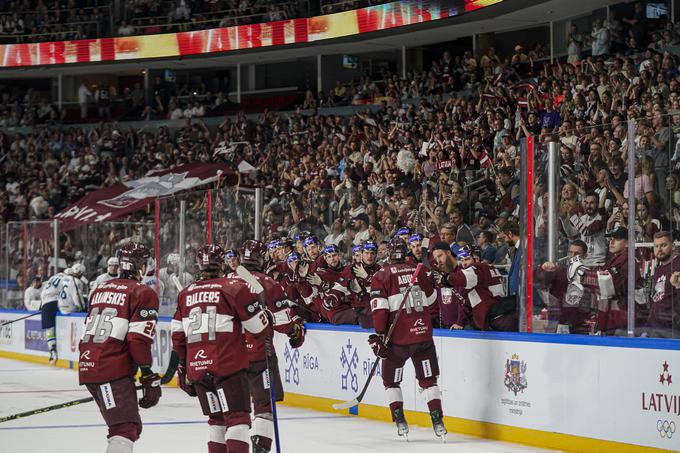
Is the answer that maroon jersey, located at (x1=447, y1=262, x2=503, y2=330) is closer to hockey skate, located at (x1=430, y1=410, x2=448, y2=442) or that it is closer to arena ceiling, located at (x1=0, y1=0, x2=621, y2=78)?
hockey skate, located at (x1=430, y1=410, x2=448, y2=442)

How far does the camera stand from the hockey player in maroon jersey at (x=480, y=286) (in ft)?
31.8

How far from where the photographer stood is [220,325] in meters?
7.15

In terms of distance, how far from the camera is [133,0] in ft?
96.6

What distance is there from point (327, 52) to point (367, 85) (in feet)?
9.32

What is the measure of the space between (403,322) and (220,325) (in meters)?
2.68

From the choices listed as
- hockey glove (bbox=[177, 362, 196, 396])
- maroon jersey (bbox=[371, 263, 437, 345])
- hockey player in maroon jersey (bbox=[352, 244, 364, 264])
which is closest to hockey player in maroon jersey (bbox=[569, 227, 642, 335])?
maroon jersey (bbox=[371, 263, 437, 345])

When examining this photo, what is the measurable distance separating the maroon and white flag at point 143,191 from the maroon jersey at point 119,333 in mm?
13274

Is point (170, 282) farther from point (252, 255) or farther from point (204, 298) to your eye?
point (204, 298)

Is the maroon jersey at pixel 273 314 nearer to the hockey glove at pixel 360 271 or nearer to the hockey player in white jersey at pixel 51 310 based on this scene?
the hockey glove at pixel 360 271

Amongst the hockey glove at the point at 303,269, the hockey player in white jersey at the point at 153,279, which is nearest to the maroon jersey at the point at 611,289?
the hockey glove at the point at 303,269

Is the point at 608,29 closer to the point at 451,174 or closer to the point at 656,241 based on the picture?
the point at 451,174

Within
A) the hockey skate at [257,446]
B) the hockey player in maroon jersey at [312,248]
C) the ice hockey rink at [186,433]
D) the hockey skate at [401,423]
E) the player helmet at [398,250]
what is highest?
the player helmet at [398,250]

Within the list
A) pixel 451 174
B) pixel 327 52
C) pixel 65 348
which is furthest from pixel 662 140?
pixel 327 52

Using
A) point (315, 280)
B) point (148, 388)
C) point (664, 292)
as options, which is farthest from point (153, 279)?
point (664, 292)
